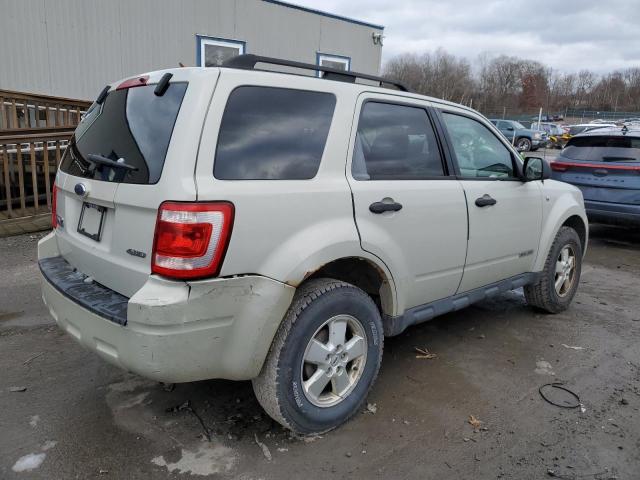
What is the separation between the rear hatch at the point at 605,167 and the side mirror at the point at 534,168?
153 inches

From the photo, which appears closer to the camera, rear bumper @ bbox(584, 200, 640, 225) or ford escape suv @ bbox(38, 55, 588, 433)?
ford escape suv @ bbox(38, 55, 588, 433)

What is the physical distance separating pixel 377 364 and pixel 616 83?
11425 cm

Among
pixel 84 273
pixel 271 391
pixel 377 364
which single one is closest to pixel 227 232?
pixel 271 391

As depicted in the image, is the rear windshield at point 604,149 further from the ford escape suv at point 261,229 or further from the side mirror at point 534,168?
the ford escape suv at point 261,229

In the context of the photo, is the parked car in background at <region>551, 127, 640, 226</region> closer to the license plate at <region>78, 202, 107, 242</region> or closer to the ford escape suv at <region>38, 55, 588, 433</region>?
the ford escape suv at <region>38, 55, 588, 433</region>

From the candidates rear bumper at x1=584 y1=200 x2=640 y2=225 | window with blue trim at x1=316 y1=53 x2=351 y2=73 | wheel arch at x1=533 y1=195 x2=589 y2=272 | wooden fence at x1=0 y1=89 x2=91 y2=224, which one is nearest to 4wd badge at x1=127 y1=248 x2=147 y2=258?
wheel arch at x1=533 y1=195 x2=589 y2=272

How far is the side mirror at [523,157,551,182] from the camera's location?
4.09 m

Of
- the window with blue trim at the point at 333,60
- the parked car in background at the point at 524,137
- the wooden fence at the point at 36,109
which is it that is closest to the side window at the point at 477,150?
the wooden fence at the point at 36,109

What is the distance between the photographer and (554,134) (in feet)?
119

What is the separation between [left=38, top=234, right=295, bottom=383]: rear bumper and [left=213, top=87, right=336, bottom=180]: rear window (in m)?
0.54

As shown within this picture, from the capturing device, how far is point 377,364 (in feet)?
10.1

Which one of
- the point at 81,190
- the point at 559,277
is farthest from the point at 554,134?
the point at 81,190

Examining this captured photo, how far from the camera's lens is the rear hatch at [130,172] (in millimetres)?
2328

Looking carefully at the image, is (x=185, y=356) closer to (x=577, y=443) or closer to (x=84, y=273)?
(x=84, y=273)
